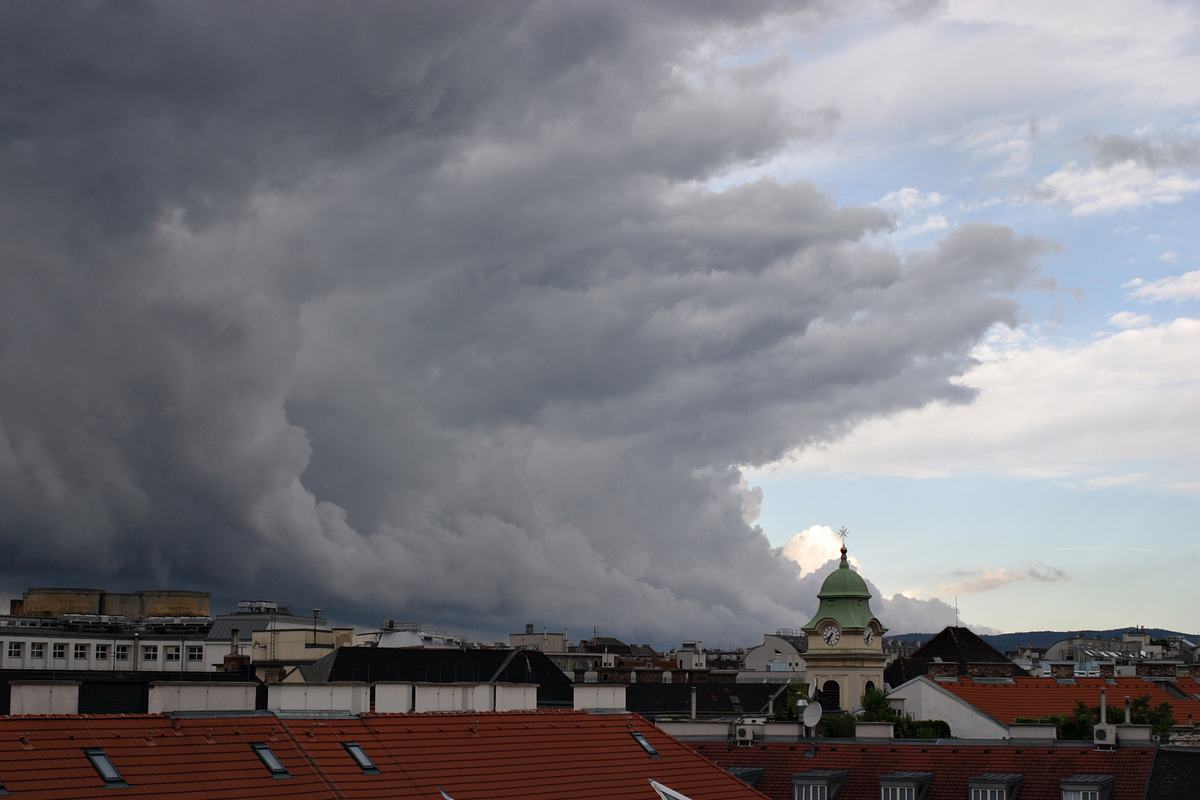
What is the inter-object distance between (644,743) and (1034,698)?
70055 mm

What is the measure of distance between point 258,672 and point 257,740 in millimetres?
111855

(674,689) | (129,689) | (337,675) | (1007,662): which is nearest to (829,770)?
(129,689)

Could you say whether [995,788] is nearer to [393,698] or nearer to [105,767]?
[393,698]

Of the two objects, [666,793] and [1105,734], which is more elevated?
[1105,734]

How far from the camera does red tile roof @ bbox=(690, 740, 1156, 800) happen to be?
65438 mm

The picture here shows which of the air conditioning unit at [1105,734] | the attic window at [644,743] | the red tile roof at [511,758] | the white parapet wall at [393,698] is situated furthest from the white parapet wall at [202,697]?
the air conditioning unit at [1105,734]

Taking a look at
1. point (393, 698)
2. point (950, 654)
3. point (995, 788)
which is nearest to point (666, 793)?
point (393, 698)

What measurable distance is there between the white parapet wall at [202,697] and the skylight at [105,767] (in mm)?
6829

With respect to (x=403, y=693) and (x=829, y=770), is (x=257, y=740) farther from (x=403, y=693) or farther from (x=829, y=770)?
(x=829, y=770)

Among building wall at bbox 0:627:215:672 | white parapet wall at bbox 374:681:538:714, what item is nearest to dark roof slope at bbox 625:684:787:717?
building wall at bbox 0:627:215:672

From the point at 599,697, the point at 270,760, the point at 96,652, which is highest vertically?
the point at 96,652

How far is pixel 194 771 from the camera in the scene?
39.4m

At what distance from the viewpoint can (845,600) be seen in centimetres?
14425

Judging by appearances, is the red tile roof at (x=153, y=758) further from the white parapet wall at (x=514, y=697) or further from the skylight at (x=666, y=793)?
the white parapet wall at (x=514, y=697)
